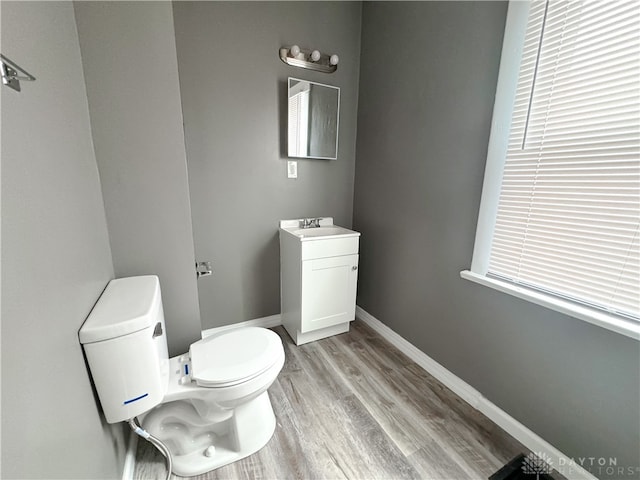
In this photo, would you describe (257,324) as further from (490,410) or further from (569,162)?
(569,162)

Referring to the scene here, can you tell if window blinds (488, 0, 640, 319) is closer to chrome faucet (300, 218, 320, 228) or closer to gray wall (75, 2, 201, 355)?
chrome faucet (300, 218, 320, 228)

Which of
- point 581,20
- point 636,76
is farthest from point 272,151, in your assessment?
point 636,76

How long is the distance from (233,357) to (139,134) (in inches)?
39.8

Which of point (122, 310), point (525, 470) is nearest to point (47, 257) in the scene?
point (122, 310)

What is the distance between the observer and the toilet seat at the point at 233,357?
1045mm

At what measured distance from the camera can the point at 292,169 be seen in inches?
80.0

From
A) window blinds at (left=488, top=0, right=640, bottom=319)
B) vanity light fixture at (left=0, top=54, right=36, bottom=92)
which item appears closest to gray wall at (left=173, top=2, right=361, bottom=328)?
vanity light fixture at (left=0, top=54, right=36, bottom=92)

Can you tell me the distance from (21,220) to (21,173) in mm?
107

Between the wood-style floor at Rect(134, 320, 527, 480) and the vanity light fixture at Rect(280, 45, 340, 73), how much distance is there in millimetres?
2108

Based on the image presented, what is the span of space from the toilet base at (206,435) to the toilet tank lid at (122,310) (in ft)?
1.80

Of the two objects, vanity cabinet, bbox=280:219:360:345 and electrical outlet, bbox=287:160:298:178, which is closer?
vanity cabinet, bbox=280:219:360:345

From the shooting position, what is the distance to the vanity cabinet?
1831 millimetres

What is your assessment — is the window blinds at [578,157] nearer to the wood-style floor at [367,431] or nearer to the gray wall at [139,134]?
the wood-style floor at [367,431]

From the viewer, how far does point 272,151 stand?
1937mm
